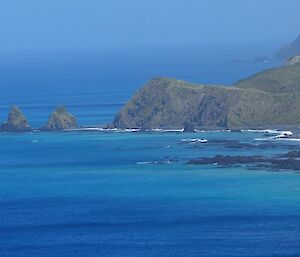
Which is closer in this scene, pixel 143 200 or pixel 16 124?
pixel 143 200

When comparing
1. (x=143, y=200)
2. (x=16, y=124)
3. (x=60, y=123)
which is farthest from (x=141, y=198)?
(x=16, y=124)

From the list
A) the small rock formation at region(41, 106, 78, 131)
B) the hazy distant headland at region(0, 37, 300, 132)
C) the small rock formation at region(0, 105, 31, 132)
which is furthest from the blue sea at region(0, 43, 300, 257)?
the hazy distant headland at region(0, 37, 300, 132)

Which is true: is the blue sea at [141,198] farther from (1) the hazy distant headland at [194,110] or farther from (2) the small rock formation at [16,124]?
(1) the hazy distant headland at [194,110]

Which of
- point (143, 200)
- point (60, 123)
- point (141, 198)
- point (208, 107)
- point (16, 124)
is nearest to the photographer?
point (143, 200)

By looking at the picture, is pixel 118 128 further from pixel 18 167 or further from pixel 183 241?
pixel 183 241

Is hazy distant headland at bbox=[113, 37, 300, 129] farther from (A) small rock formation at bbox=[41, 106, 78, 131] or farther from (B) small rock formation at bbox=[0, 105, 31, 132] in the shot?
(B) small rock formation at bbox=[0, 105, 31, 132]

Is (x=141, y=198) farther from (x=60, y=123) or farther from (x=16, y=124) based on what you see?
(x=16, y=124)
